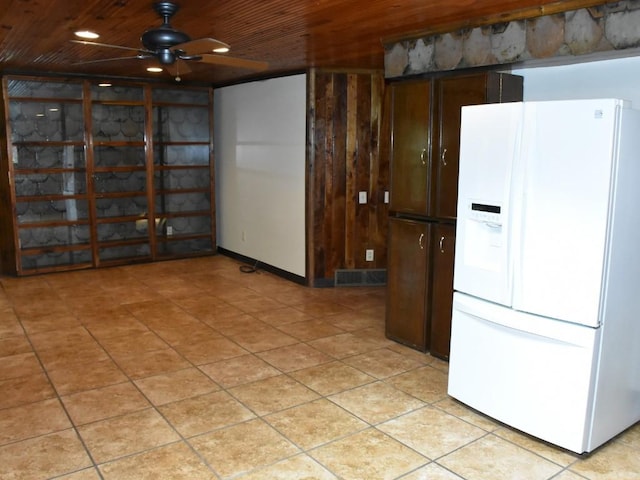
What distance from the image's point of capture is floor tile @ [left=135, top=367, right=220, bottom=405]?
3486 millimetres

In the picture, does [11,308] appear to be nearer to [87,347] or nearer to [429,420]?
[87,347]

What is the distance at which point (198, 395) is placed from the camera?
3.51 meters

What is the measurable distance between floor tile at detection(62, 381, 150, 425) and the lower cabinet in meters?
2.00

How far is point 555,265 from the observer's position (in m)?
2.80

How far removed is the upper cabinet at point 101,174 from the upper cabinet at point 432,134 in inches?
162

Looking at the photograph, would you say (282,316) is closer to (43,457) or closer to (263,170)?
(263,170)

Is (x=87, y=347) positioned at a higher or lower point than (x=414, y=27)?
lower

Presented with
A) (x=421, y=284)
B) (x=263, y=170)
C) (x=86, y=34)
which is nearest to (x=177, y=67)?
(x=86, y=34)

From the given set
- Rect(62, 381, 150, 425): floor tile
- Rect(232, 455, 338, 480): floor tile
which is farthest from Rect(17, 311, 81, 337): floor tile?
Rect(232, 455, 338, 480): floor tile

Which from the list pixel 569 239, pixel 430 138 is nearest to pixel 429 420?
pixel 569 239

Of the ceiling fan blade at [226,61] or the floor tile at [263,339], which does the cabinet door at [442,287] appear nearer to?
the floor tile at [263,339]

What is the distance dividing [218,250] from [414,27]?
5010mm

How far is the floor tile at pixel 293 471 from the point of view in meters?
2.64

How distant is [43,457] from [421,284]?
2.65 metres
